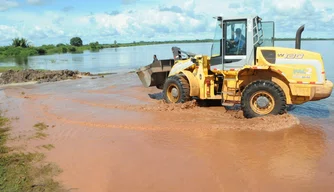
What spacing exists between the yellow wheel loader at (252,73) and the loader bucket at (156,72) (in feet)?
3.75

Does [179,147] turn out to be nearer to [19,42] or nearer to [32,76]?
[32,76]

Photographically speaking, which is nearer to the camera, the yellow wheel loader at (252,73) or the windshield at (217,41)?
the yellow wheel loader at (252,73)

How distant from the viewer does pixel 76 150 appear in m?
6.68

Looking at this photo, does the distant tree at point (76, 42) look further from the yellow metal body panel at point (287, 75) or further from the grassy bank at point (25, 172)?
the grassy bank at point (25, 172)

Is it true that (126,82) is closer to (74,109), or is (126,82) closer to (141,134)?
(74,109)

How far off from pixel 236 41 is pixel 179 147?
3.77m

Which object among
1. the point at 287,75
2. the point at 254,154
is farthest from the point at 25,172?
the point at 287,75

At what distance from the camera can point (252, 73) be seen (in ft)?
28.8

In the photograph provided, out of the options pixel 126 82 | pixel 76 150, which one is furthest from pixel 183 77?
pixel 126 82

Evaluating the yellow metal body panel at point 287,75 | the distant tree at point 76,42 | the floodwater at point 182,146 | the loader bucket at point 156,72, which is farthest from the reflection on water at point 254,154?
the distant tree at point 76,42

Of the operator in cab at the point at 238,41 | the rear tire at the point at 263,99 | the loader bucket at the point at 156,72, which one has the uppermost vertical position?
the operator in cab at the point at 238,41

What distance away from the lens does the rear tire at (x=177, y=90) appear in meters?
10.2

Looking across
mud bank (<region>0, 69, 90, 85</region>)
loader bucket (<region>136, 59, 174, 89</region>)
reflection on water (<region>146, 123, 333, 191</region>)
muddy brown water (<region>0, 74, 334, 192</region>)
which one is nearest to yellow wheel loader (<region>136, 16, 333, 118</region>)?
muddy brown water (<region>0, 74, 334, 192</region>)

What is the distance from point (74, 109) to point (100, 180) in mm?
5994
